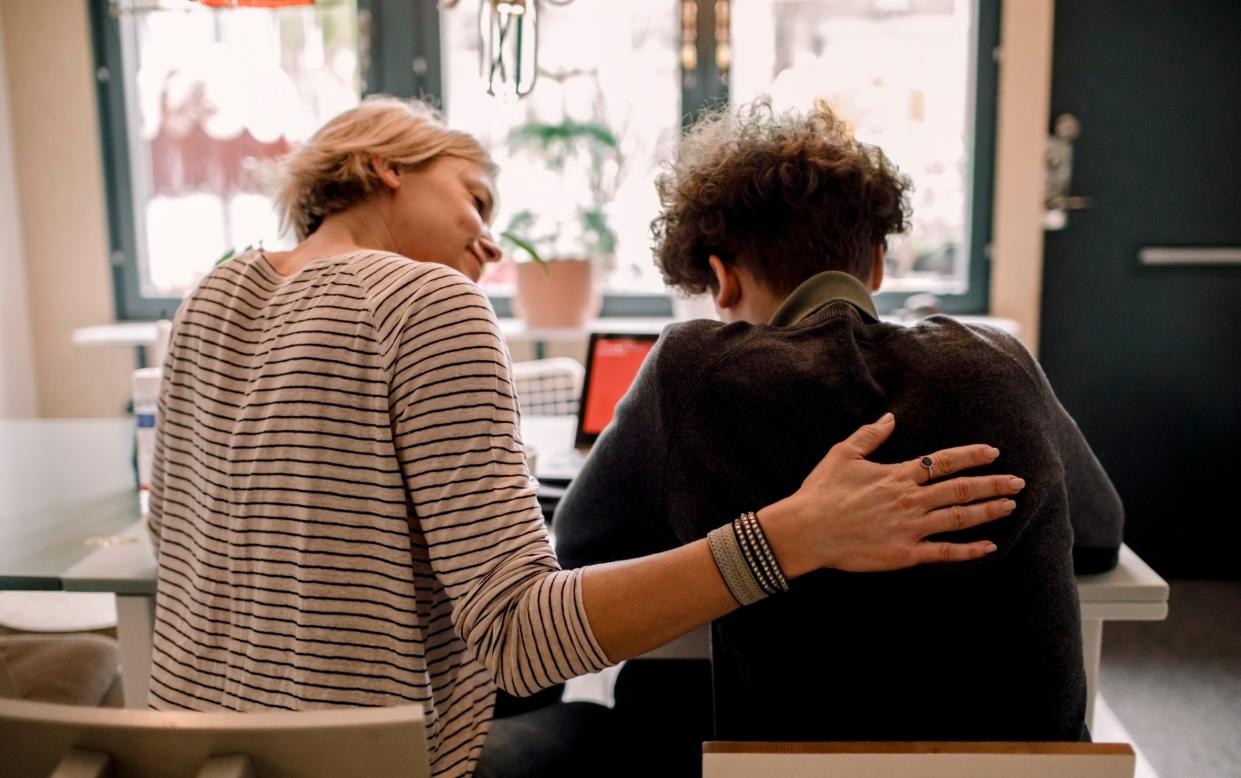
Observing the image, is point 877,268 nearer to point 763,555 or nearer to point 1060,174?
point 763,555

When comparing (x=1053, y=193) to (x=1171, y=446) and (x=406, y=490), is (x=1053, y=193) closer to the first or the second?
(x=1171, y=446)

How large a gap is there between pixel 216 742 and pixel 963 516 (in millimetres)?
601

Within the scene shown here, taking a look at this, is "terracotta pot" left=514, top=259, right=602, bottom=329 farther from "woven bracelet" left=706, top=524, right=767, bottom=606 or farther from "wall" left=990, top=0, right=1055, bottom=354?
"woven bracelet" left=706, top=524, right=767, bottom=606

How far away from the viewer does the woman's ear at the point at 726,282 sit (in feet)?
3.84

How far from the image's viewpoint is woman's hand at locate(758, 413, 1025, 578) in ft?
2.82

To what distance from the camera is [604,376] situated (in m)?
2.02

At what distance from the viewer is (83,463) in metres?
2.01

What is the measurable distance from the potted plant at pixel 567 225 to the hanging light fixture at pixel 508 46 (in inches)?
62.3

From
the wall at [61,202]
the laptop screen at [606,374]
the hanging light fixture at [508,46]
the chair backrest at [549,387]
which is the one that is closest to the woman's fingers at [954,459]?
the hanging light fixture at [508,46]

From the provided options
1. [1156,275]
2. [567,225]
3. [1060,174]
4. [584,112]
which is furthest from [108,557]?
[1156,275]

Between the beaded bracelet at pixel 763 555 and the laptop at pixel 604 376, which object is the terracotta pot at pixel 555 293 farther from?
the beaded bracelet at pixel 763 555

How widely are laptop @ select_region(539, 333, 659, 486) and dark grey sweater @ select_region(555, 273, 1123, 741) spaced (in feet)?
3.06

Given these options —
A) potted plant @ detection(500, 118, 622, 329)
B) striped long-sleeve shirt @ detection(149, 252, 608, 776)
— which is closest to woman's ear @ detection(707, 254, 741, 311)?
striped long-sleeve shirt @ detection(149, 252, 608, 776)

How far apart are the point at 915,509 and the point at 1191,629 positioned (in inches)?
103
